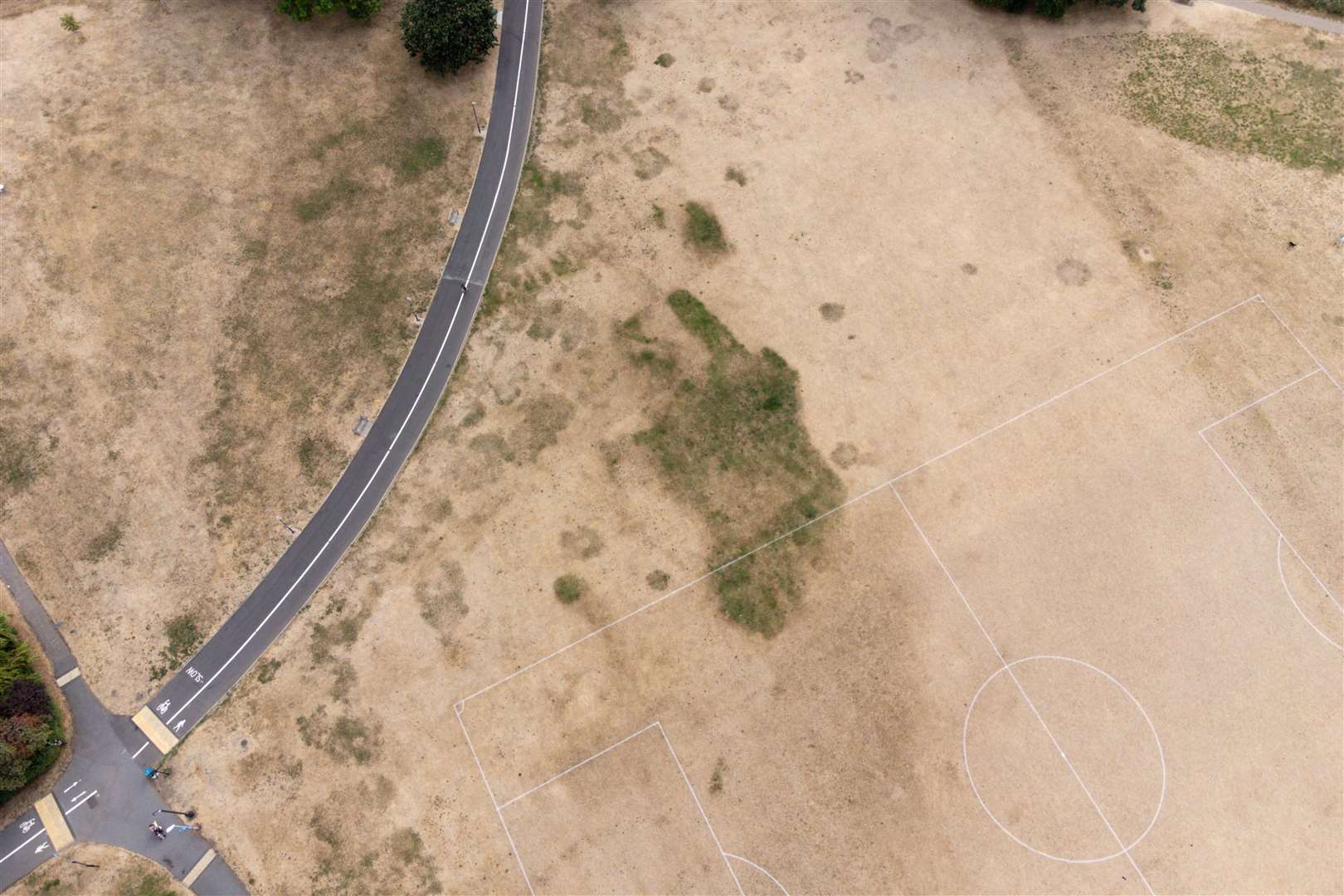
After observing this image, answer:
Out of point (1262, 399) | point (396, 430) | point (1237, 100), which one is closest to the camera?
point (396, 430)

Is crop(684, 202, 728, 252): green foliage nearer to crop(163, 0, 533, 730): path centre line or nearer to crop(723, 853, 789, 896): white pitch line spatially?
crop(163, 0, 533, 730): path centre line

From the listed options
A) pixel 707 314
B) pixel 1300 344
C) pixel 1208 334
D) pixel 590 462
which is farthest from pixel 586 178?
pixel 1300 344

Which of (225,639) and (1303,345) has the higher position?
(1303,345)

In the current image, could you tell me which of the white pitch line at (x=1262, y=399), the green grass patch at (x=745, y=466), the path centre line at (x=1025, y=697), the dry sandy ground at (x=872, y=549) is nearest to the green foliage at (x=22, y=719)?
the dry sandy ground at (x=872, y=549)

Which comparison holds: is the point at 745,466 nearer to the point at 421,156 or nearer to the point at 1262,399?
the point at 421,156

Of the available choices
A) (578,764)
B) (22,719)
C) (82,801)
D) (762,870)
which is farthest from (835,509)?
(22,719)

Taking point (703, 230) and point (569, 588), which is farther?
point (703, 230)

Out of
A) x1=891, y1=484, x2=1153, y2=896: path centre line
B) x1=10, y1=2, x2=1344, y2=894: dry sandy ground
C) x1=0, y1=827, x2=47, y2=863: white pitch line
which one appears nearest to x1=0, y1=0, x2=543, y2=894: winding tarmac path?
x1=0, y1=827, x2=47, y2=863: white pitch line
